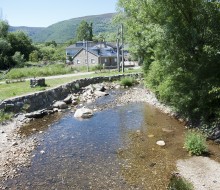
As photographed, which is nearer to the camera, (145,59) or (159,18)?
(159,18)

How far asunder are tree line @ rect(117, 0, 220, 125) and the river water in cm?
215

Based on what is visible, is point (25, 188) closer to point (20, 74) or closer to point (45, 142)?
point (45, 142)

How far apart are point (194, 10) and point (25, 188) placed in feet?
48.0

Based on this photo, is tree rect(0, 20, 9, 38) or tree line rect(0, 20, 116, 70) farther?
tree rect(0, 20, 9, 38)

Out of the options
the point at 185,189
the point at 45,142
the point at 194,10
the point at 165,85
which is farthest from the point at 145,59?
the point at 185,189

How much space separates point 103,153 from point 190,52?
886 centimetres

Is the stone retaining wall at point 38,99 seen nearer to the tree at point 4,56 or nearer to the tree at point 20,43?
the tree at point 4,56

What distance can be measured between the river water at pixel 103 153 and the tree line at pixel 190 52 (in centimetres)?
215

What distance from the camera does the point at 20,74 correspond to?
1699 inches

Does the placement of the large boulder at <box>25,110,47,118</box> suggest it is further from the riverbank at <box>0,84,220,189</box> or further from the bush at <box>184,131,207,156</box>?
the bush at <box>184,131,207,156</box>

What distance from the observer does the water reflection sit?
40.3 ft

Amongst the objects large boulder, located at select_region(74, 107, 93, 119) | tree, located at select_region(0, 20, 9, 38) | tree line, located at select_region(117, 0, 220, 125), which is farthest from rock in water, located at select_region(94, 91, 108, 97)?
tree, located at select_region(0, 20, 9, 38)

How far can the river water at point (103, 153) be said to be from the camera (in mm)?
12281

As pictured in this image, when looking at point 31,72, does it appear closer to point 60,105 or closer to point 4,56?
point 60,105
